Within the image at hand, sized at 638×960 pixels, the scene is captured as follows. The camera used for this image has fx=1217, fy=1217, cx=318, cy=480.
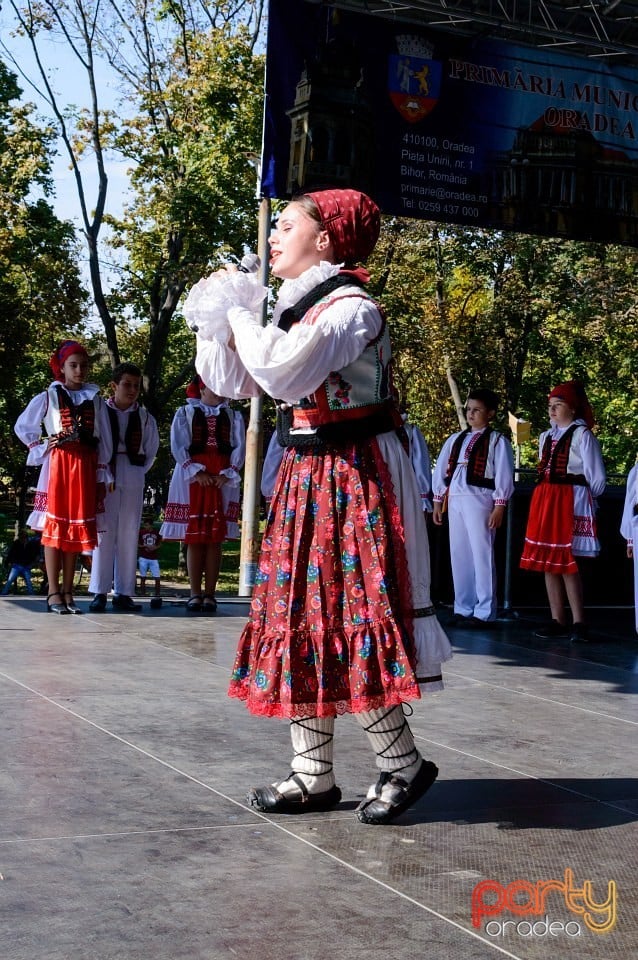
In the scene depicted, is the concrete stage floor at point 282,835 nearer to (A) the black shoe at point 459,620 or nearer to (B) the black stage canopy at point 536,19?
(A) the black shoe at point 459,620

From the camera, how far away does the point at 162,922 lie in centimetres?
263

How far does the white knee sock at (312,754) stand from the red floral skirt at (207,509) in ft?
18.3

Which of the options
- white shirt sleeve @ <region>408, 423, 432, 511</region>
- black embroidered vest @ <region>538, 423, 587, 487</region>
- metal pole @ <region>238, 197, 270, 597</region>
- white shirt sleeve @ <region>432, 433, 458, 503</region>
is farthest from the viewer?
metal pole @ <region>238, 197, 270, 597</region>

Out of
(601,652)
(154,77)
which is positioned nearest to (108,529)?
(601,652)

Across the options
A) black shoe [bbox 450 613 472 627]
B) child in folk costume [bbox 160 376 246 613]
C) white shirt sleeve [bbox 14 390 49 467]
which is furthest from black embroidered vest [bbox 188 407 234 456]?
black shoe [bbox 450 613 472 627]

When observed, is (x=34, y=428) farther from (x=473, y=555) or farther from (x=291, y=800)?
(x=291, y=800)

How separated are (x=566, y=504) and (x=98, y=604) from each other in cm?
353

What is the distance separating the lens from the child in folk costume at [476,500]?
30.2ft

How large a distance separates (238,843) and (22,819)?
0.63 m

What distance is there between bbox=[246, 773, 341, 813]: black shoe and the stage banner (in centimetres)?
652

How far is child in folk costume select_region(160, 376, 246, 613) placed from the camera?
9.09 m

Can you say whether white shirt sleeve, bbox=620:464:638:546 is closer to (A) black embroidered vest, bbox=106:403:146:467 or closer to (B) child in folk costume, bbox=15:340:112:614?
(A) black embroidered vest, bbox=106:403:146:467

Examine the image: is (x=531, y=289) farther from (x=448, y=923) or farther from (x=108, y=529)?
(x=448, y=923)

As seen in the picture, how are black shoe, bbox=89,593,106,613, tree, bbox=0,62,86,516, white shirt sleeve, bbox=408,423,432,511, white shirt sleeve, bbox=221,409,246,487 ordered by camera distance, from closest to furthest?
black shoe, bbox=89,593,106,613 < white shirt sleeve, bbox=221,409,246,487 < white shirt sleeve, bbox=408,423,432,511 < tree, bbox=0,62,86,516
